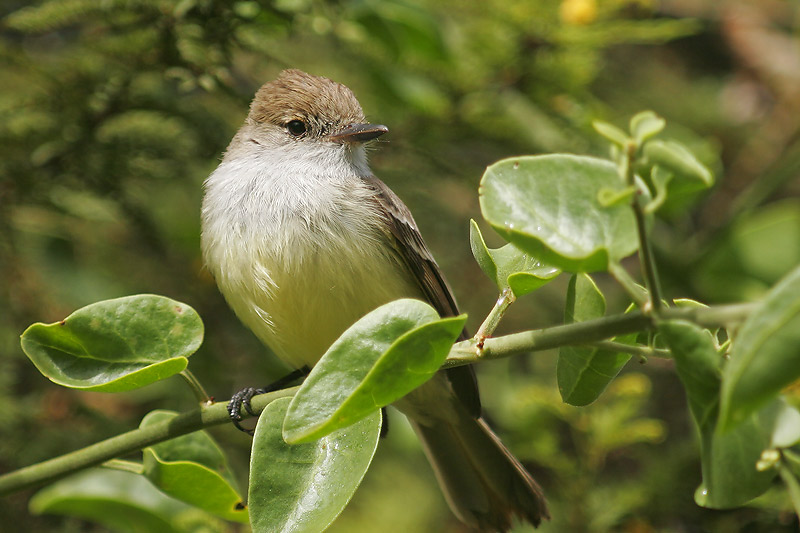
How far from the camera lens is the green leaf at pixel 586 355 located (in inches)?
59.6

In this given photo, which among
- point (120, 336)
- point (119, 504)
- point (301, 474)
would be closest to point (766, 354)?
point (301, 474)

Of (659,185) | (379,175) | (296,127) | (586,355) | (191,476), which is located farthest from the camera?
(379,175)

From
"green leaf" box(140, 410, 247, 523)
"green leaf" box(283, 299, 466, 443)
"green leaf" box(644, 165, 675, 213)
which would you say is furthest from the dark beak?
"green leaf" box(644, 165, 675, 213)

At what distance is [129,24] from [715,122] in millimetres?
3572

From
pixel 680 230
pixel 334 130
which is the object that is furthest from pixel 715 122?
pixel 334 130

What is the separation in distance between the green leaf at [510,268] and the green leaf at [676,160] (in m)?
0.41

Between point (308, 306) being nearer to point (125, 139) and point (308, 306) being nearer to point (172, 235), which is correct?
point (125, 139)

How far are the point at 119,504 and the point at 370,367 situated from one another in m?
1.57

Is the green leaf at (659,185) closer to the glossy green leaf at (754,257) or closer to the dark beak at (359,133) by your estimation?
the dark beak at (359,133)

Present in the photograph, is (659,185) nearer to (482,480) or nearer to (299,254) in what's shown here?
(299,254)

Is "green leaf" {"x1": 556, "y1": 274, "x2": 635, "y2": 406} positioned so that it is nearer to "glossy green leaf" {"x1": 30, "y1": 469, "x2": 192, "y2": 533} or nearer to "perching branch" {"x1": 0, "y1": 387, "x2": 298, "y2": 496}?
"perching branch" {"x1": 0, "y1": 387, "x2": 298, "y2": 496}

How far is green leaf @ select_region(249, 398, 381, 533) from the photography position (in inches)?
59.4

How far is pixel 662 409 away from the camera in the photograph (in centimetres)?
415

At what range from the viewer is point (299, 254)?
2.75 metres
